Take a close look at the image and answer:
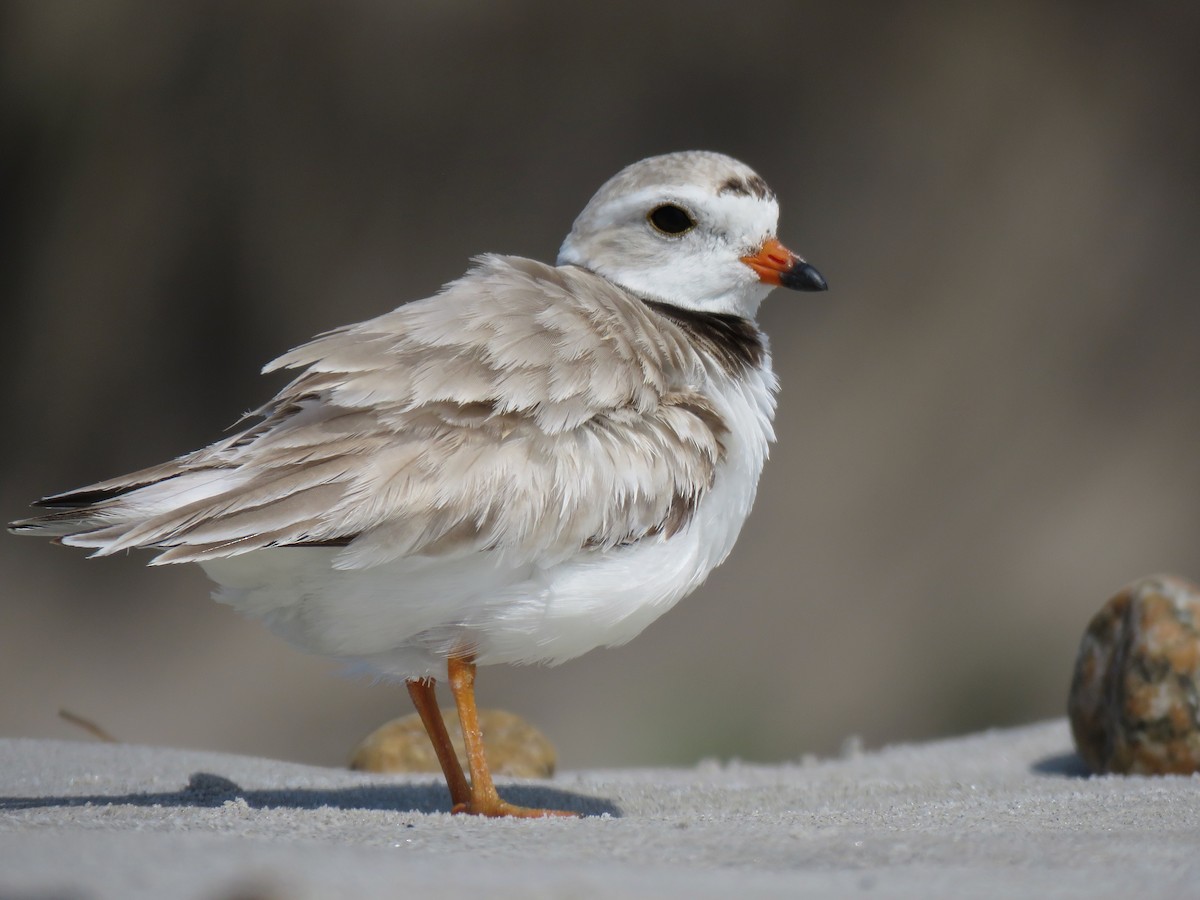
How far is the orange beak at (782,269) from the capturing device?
10.1ft

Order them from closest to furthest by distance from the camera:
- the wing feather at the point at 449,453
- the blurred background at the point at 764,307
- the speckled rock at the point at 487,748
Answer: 1. the wing feather at the point at 449,453
2. the speckled rock at the point at 487,748
3. the blurred background at the point at 764,307

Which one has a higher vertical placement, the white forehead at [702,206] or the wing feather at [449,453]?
the white forehead at [702,206]

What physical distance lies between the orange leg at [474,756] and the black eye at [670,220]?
3.79 feet

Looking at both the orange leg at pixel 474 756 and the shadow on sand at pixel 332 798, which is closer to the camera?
the orange leg at pixel 474 756

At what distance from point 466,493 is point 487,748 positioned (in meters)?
1.46

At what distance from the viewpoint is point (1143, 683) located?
3.30 m

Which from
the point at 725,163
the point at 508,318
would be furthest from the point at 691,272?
the point at 508,318

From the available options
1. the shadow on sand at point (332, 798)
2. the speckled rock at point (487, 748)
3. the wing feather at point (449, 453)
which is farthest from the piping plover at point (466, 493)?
the speckled rock at point (487, 748)

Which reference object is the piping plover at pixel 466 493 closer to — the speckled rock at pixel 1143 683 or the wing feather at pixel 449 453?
the wing feather at pixel 449 453

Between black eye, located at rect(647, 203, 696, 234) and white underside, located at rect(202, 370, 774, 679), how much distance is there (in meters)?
0.67

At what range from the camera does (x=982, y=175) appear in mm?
6793

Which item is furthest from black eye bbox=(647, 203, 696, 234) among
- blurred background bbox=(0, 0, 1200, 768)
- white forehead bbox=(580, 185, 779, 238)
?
blurred background bbox=(0, 0, 1200, 768)

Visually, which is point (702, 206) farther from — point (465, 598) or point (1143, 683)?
point (1143, 683)

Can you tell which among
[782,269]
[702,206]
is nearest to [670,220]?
[702,206]
